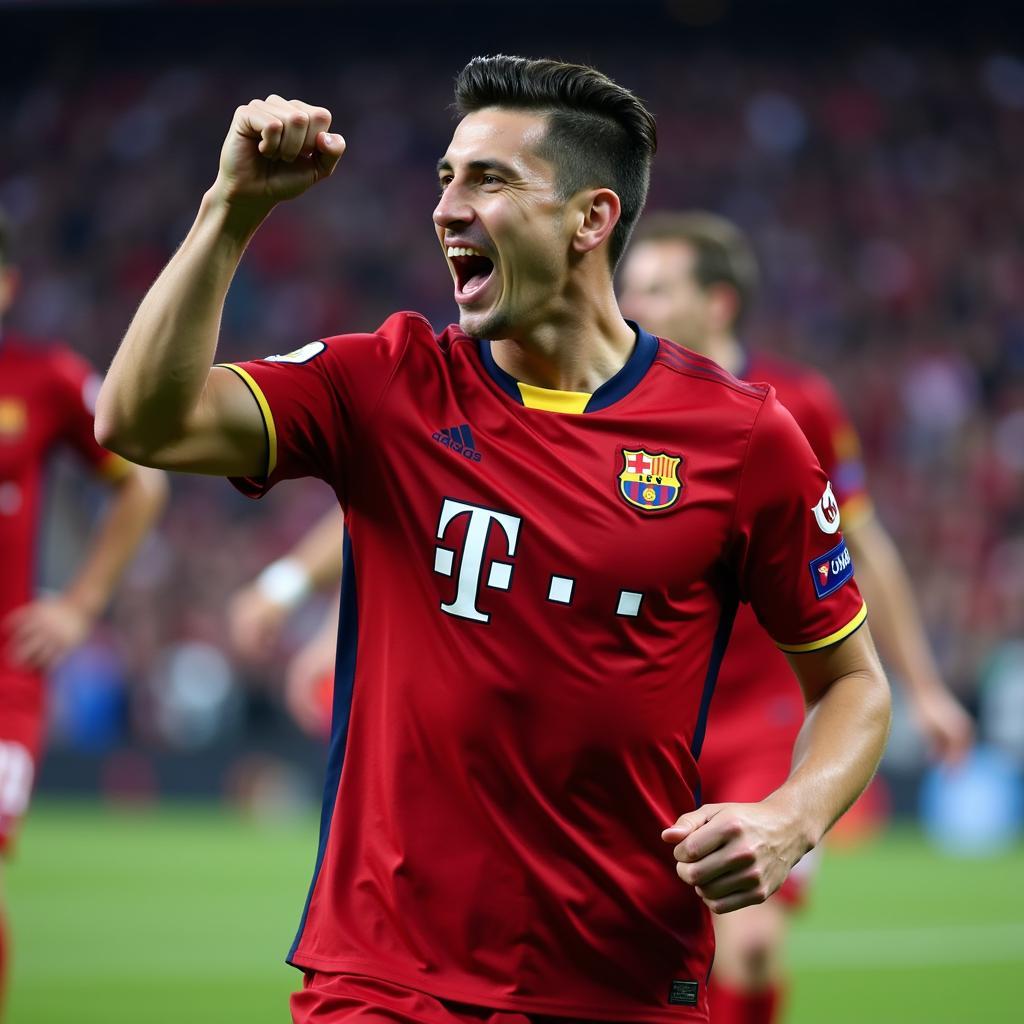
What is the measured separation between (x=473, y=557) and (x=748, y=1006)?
9.97 feet

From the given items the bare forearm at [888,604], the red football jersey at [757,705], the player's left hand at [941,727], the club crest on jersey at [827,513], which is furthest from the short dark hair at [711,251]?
the club crest on jersey at [827,513]

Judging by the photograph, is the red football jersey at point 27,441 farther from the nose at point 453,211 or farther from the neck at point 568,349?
the nose at point 453,211

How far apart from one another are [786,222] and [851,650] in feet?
62.1

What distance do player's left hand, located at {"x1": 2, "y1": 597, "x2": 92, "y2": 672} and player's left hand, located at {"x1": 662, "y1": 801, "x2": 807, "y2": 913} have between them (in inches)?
133

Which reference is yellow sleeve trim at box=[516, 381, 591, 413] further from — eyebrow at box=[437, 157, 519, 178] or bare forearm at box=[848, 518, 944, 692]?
bare forearm at box=[848, 518, 944, 692]

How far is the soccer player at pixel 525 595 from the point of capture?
2.98m

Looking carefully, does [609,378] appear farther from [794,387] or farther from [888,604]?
[888,604]

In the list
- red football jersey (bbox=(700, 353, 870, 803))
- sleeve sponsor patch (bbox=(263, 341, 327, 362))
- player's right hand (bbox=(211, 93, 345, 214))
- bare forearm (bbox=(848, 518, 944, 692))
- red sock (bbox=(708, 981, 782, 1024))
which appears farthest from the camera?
bare forearm (bbox=(848, 518, 944, 692))

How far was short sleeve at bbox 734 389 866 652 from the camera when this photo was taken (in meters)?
3.25

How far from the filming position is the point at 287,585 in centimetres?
561

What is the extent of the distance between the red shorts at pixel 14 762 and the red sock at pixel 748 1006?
2225 mm

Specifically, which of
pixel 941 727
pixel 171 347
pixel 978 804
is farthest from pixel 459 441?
pixel 978 804

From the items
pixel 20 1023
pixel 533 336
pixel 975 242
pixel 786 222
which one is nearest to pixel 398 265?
pixel 786 222

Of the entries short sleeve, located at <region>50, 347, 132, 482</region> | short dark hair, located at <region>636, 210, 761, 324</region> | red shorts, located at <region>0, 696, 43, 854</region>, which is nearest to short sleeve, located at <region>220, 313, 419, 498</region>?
red shorts, located at <region>0, 696, 43, 854</region>
